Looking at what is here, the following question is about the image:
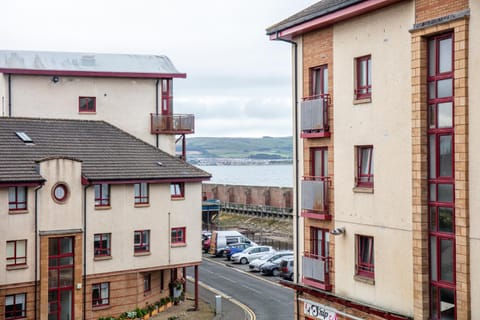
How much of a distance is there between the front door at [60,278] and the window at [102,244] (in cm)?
142

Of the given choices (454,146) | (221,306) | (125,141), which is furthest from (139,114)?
(454,146)

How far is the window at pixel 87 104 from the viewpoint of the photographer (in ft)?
150

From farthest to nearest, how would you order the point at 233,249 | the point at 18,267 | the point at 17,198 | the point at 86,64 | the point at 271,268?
the point at 233,249 < the point at 271,268 < the point at 86,64 < the point at 17,198 < the point at 18,267

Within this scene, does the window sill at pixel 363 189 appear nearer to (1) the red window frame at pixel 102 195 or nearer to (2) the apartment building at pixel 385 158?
(2) the apartment building at pixel 385 158

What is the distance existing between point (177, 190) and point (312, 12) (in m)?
18.9

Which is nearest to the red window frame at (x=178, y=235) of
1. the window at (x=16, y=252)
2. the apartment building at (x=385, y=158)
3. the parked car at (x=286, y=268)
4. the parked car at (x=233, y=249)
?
the window at (x=16, y=252)

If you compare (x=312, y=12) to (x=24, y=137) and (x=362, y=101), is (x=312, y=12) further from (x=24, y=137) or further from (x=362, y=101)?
(x=24, y=137)

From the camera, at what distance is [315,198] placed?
24.1 metres

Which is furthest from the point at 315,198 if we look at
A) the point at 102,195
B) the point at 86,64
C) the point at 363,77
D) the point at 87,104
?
the point at 86,64

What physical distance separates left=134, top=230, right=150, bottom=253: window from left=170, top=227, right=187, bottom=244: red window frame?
169cm

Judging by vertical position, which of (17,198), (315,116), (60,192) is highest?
(315,116)

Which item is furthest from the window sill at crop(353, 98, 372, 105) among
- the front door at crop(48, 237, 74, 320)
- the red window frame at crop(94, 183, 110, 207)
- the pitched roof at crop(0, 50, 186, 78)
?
the pitched roof at crop(0, 50, 186, 78)

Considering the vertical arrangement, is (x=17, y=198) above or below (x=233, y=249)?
above

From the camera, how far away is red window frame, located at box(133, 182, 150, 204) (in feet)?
127
